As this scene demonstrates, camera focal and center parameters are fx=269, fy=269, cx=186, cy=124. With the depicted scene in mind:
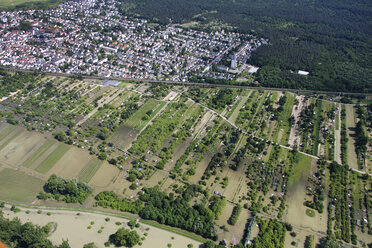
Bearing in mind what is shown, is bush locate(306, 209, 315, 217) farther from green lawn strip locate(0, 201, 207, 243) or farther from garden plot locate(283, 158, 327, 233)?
green lawn strip locate(0, 201, 207, 243)

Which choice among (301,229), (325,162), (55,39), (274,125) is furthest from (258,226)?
(55,39)

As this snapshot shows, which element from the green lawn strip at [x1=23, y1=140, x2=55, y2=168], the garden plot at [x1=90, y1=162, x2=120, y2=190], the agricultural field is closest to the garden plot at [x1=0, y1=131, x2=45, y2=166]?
the agricultural field

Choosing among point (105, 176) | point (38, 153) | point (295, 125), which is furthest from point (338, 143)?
point (38, 153)

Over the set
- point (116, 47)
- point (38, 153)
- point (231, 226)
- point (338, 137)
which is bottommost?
point (38, 153)

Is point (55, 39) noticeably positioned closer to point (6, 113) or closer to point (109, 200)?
point (6, 113)

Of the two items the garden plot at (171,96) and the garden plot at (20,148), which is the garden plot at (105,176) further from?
the garden plot at (171,96)

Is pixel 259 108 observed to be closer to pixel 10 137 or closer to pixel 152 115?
pixel 152 115
